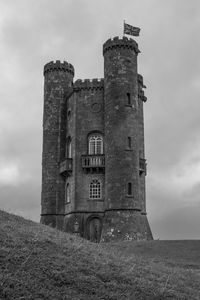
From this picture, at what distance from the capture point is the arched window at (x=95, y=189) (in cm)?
4294

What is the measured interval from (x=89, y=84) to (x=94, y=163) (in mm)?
8251

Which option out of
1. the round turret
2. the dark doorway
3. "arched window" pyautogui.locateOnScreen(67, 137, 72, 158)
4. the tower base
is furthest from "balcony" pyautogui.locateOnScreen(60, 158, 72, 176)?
the tower base

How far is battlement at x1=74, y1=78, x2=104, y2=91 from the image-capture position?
45.3m

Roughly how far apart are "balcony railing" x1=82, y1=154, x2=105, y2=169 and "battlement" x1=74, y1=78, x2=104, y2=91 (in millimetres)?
7055

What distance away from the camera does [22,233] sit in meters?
14.8

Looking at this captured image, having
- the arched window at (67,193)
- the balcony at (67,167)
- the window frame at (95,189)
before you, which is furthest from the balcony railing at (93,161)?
the arched window at (67,193)

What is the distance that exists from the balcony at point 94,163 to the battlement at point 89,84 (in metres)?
7.08


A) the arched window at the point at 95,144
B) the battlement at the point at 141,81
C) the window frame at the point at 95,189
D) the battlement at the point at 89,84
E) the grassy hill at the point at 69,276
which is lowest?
the grassy hill at the point at 69,276

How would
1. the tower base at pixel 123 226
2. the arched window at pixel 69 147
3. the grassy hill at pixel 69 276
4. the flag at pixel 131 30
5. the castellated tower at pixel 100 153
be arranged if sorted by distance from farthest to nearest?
the arched window at pixel 69 147
the flag at pixel 131 30
the castellated tower at pixel 100 153
the tower base at pixel 123 226
the grassy hill at pixel 69 276

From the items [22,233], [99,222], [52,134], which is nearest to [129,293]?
[22,233]

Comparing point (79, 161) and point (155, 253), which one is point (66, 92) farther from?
point (155, 253)

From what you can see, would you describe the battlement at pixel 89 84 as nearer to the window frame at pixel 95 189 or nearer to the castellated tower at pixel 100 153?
the castellated tower at pixel 100 153

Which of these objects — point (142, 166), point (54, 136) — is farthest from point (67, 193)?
point (142, 166)

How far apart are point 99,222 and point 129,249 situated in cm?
1373
